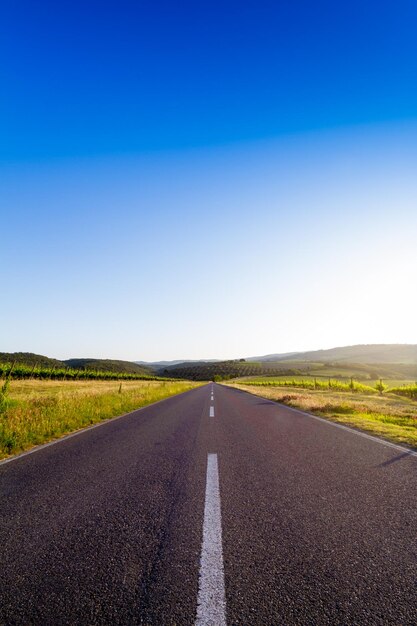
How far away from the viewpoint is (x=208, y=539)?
3129 millimetres

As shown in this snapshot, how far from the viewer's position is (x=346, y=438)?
27.4ft

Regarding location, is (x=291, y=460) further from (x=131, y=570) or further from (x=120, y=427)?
(x=120, y=427)

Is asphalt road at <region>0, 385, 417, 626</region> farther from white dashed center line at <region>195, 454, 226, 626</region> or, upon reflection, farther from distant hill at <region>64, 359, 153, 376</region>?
distant hill at <region>64, 359, 153, 376</region>

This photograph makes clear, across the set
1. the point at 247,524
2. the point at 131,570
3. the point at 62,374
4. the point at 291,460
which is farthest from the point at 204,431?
the point at 62,374

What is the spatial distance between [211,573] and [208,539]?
0.59 m

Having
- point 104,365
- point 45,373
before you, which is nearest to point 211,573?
point 45,373

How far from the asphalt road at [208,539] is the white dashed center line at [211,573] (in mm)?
12

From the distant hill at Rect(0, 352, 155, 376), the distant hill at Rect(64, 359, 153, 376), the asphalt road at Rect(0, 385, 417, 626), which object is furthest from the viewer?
the distant hill at Rect(64, 359, 153, 376)

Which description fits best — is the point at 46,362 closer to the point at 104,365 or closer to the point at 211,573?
the point at 104,365

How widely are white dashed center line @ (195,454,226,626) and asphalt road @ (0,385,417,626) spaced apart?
0.04 feet

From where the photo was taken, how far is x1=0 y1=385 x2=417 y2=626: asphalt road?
7.21 feet

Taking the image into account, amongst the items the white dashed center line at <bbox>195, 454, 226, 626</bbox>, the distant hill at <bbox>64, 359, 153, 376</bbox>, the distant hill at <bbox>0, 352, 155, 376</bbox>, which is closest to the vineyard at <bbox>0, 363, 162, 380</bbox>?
the distant hill at <bbox>0, 352, 155, 376</bbox>

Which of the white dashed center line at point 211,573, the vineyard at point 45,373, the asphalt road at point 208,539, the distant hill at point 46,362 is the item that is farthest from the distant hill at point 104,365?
the white dashed center line at point 211,573

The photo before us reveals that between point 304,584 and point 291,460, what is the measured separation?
3.88 metres
